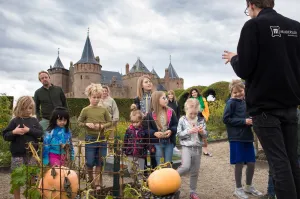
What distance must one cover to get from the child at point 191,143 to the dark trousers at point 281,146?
190 cm

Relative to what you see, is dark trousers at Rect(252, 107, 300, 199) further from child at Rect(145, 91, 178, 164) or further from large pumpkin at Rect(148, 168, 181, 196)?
child at Rect(145, 91, 178, 164)

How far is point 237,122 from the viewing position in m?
4.49

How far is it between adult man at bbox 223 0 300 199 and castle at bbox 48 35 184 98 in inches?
1824

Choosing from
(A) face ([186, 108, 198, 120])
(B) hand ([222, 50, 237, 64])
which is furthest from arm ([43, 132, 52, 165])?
(B) hand ([222, 50, 237, 64])

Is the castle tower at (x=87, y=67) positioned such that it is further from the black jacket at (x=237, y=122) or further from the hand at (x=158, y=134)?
the black jacket at (x=237, y=122)

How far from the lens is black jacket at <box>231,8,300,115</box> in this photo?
2.50 meters

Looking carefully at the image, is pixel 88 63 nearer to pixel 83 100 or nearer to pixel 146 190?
pixel 83 100

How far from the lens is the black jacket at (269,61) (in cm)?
250

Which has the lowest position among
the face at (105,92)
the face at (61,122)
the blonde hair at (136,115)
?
the face at (61,122)

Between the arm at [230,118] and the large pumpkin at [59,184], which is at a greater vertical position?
the arm at [230,118]

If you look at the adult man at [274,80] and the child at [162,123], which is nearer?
the adult man at [274,80]

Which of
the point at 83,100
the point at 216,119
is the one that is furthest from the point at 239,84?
the point at 83,100

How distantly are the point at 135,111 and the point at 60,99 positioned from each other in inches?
66.4

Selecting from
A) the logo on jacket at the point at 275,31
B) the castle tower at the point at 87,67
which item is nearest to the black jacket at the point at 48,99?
the logo on jacket at the point at 275,31
